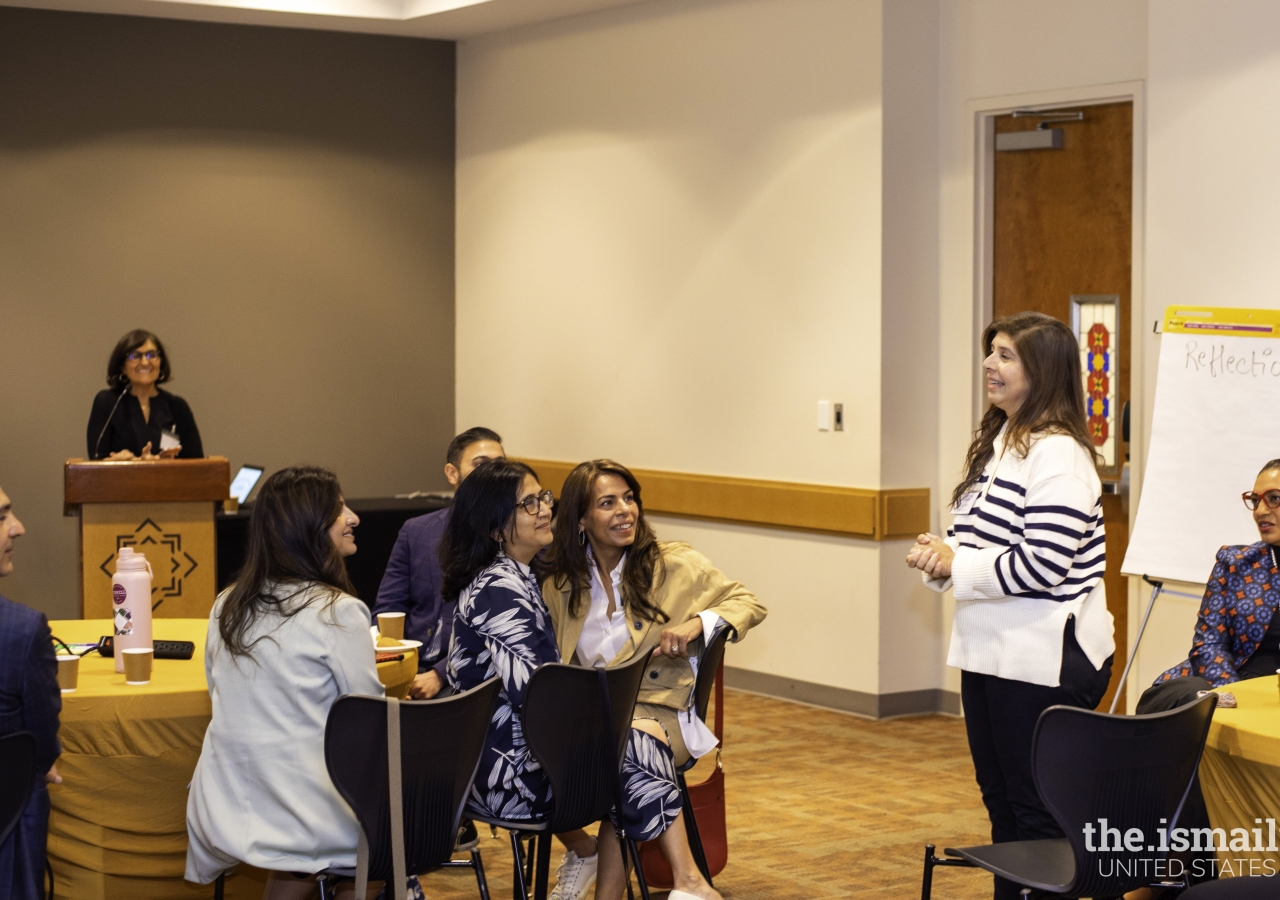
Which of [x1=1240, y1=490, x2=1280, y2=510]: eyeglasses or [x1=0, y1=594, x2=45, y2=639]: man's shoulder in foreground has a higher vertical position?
[x1=1240, y1=490, x2=1280, y2=510]: eyeglasses

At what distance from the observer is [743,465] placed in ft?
24.1

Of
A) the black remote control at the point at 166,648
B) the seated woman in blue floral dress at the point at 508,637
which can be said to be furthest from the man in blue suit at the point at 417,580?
the seated woman in blue floral dress at the point at 508,637

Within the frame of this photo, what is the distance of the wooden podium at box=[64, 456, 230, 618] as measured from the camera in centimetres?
611

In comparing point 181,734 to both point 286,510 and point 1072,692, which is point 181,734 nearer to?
point 286,510

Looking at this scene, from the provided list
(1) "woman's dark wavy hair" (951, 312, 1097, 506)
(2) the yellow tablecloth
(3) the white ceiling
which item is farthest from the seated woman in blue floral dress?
(3) the white ceiling

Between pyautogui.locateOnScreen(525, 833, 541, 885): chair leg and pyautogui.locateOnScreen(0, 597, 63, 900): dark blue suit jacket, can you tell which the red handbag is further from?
pyautogui.locateOnScreen(0, 597, 63, 900): dark blue suit jacket

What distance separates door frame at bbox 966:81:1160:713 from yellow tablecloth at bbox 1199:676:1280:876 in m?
2.71

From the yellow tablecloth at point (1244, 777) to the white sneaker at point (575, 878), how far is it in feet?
5.38

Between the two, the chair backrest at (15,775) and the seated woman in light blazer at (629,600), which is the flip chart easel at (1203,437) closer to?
the seated woman in light blazer at (629,600)

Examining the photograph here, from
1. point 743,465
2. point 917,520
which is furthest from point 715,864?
point 743,465

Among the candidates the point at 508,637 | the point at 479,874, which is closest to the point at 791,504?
the point at 508,637

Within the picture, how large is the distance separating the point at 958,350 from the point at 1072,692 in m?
3.53

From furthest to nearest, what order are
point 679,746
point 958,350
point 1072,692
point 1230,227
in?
point 958,350 < point 1230,227 < point 679,746 < point 1072,692

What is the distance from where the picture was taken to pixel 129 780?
3.48m
